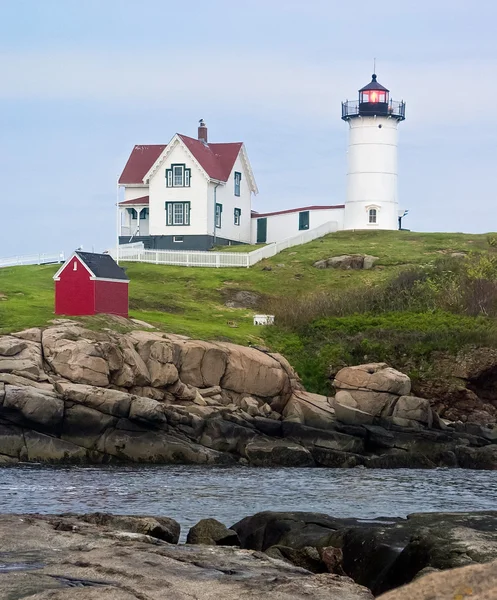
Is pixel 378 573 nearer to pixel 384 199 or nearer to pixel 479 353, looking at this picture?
pixel 479 353

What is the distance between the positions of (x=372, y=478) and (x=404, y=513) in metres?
7.33

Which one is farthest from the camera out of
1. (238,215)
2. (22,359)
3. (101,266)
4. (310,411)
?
(238,215)

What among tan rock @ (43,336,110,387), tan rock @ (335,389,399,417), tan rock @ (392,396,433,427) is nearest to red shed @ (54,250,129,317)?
tan rock @ (43,336,110,387)

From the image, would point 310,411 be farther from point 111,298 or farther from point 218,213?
point 218,213

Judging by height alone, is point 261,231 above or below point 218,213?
below

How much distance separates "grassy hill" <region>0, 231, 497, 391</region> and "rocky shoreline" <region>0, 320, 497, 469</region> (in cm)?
296

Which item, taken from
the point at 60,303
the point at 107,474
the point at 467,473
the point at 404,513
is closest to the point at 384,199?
the point at 60,303

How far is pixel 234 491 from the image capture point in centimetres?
2511

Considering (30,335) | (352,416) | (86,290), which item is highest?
(86,290)

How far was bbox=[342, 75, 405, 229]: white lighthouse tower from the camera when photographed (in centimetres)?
6631

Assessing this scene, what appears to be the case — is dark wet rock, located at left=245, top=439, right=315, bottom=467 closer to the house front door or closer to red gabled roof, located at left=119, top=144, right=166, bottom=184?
red gabled roof, located at left=119, top=144, right=166, bottom=184

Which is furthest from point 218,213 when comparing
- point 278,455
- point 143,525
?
point 143,525

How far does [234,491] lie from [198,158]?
4138 cm

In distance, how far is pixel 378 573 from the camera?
46.6 feet
